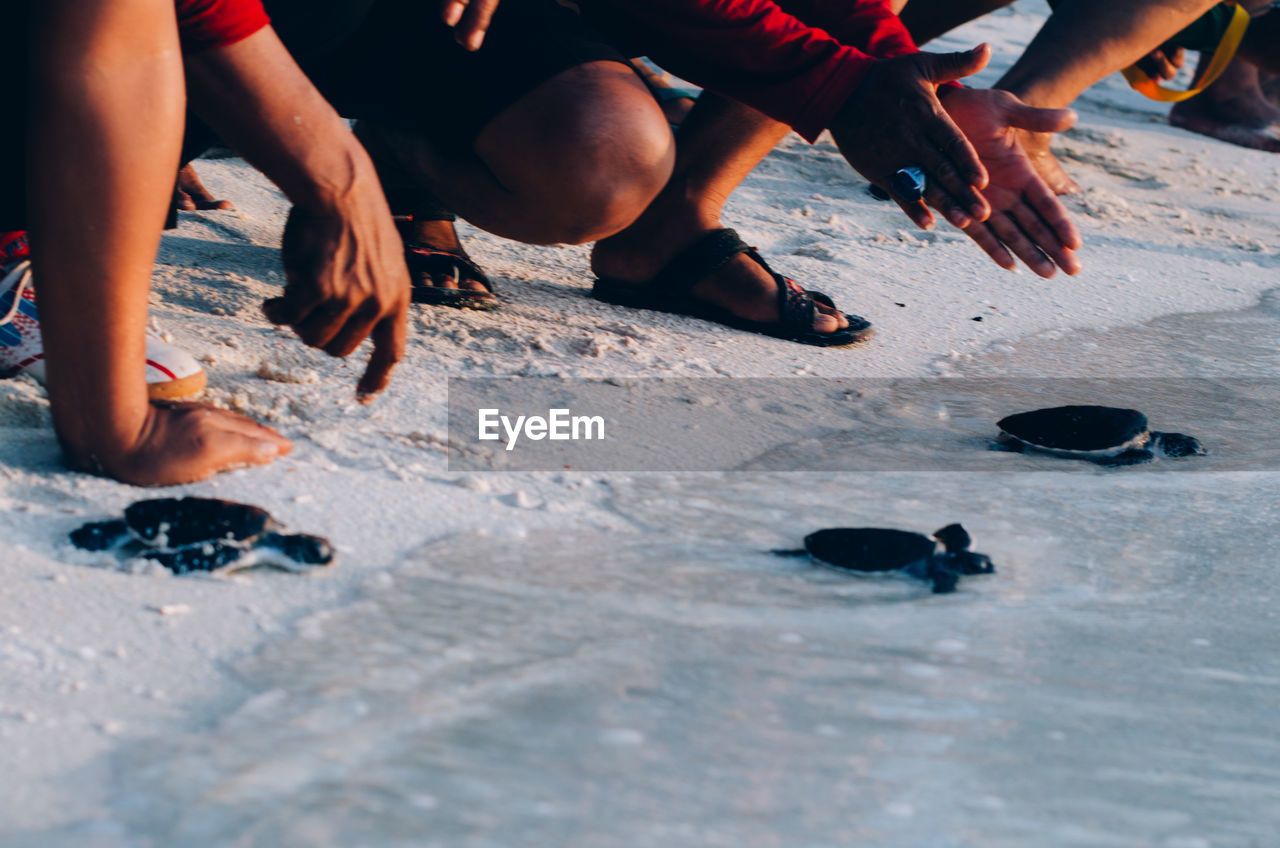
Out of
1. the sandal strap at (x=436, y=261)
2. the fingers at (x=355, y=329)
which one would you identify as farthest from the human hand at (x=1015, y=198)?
the sandal strap at (x=436, y=261)

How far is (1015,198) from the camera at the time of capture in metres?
1.78

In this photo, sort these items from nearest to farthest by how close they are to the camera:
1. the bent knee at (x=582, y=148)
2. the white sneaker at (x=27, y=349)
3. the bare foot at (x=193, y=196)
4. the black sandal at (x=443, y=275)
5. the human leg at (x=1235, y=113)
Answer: the white sneaker at (x=27, y=349) → the bent knee at (x=582, y=148) → the black sandal at (x=443, y=275) → the bare foot at (x=193, y=196) → the human leg at (x=1235, y=113)

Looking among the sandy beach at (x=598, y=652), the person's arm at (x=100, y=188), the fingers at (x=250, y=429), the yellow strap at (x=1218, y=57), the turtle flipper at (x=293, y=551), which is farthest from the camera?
the yellow strap at (x=1218, y=57)

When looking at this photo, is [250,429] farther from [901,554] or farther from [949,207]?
[949,207]

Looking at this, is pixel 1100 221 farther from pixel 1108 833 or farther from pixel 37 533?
pixel 37 533

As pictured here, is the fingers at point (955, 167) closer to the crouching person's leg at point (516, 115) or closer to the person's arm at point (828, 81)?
the person's arm at point (828, 81)

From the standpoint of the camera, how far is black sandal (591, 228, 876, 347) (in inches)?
92.4

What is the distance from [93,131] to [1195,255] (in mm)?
3039

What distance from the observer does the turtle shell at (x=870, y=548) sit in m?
1.44

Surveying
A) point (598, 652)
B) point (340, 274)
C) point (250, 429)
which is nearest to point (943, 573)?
point (598, 652)

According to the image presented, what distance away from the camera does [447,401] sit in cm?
187

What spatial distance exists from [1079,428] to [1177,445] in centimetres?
21

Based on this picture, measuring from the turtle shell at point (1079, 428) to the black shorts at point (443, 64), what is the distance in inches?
40.6

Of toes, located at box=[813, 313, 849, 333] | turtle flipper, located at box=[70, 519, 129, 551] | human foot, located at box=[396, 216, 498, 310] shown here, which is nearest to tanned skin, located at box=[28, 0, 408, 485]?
turtle flipper, located at box=[70, 519, 129, 551]
